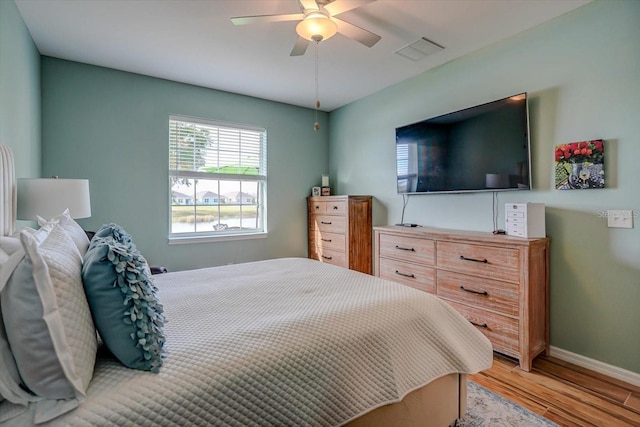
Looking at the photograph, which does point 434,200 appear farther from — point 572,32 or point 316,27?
point 316,27

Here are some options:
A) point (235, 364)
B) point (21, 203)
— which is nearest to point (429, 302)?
point (235, 364)

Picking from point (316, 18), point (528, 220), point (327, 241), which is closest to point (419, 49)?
point (316, 18)

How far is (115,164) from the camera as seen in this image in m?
3.32

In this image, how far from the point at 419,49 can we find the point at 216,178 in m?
2.73

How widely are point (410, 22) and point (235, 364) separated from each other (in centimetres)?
267

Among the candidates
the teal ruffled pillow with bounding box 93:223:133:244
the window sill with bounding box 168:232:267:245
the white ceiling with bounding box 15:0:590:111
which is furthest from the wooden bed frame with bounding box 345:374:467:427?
the window sill with bounding box 168:232:267:245

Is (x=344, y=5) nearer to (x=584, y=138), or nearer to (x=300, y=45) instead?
(x=300, y=45)

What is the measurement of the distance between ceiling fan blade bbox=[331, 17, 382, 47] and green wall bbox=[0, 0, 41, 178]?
2.11 metres

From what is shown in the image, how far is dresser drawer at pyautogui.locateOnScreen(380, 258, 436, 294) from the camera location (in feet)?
9.36

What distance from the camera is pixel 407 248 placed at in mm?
3061

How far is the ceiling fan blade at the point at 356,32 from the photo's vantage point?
80.9 inches

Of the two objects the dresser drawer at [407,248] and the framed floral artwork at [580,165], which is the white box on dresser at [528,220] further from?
the dresser drawer at [407,248]

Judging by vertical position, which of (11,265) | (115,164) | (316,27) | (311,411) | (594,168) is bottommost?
(311,411)

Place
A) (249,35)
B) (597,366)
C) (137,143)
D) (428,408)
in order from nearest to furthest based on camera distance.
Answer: (428,408), (597,366), (249,35), (137,143)
